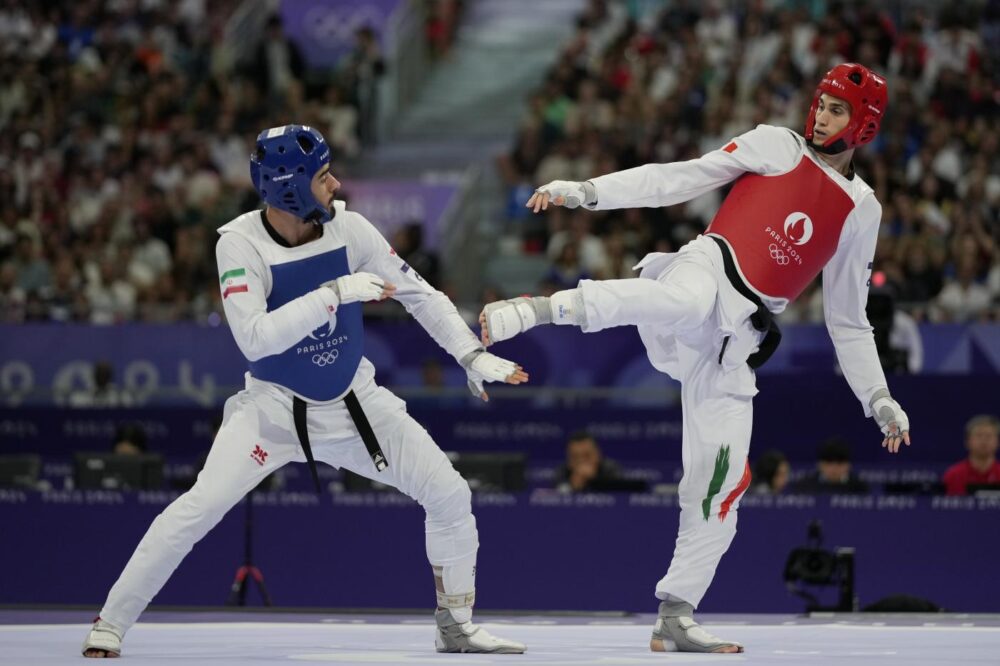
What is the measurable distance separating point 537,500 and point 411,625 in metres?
2.54

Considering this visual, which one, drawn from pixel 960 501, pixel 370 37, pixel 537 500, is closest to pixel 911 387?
pixel 960 501

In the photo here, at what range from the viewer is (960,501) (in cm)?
1079

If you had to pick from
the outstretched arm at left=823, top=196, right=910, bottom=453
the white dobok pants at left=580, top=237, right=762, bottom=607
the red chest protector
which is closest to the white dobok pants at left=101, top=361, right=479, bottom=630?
the white dobok pants at left=580, top=237, right=762, bottom=607

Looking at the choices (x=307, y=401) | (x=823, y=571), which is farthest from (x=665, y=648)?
(x=823, y=571)

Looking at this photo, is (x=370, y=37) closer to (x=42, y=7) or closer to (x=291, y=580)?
(x=42, y=7)

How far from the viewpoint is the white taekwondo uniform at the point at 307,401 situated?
22.1ft

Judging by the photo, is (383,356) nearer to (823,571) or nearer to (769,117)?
(823,571)

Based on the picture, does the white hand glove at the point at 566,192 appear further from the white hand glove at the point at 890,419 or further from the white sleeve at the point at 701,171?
the white hand glove at the point at 890,419

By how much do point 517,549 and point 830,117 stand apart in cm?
475

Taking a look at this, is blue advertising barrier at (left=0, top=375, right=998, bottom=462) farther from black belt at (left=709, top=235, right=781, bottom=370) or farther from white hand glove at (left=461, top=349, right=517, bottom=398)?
white hand glove at (left=461, top=349, right=517, bottom=398)

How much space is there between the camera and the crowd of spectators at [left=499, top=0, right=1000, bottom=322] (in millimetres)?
15656

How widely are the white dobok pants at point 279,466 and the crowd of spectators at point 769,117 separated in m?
8.13

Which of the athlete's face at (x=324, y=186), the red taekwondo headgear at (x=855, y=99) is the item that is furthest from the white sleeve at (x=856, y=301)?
the athlete's face at (x=324, y=186)

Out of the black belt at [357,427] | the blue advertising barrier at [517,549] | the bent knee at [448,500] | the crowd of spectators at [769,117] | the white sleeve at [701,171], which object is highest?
the crowd of spectators at [769,117]
